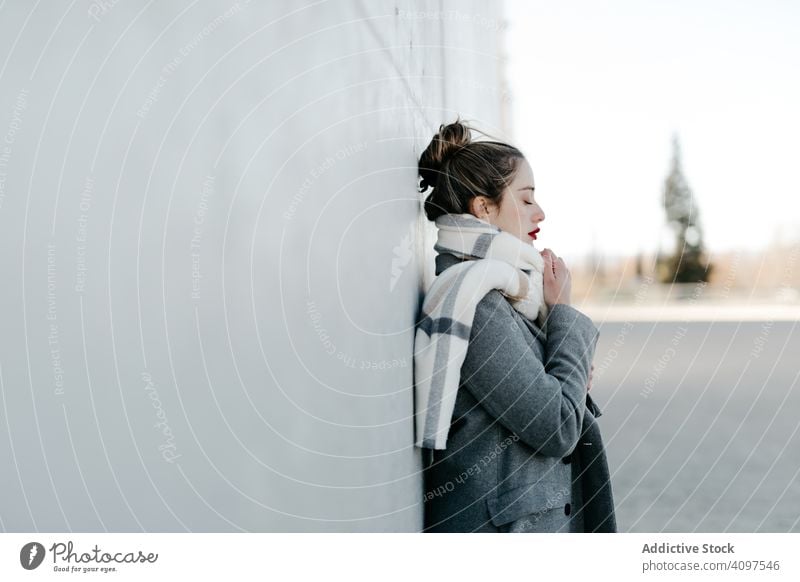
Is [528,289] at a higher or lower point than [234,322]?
lower

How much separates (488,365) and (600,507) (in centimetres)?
31

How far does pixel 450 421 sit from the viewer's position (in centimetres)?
111

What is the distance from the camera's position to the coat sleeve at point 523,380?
105 cm

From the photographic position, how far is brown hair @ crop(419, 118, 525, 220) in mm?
1213

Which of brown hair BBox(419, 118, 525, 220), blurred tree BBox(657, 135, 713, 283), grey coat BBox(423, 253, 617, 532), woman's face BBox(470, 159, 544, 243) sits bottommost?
blurred tree BBox(657, 135, 713, 283)

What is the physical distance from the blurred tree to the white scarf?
1662 centimetres

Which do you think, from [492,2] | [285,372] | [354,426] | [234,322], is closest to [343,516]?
[354,426]

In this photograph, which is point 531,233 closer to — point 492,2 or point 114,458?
point 114,458

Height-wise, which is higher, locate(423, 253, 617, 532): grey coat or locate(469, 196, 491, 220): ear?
locate(469, 196, 491, 220): ear

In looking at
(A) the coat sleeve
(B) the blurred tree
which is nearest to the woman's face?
(A) the coat sleeve

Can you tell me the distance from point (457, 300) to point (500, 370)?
0.11 m

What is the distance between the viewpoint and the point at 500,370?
1.06 meters

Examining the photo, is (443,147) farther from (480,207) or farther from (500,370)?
(500,370)

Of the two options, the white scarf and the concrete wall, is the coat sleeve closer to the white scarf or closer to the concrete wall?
the white scarf
